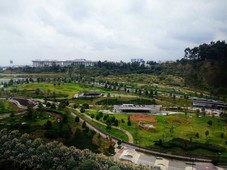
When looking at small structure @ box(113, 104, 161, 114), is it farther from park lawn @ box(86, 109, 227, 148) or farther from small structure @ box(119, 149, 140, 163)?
small structure @ box(119, 149, 140, 163)

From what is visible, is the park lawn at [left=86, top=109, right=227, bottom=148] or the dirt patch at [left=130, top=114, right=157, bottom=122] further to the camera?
the dirt patch at [left=130, top=114, right=157, bottom=122]

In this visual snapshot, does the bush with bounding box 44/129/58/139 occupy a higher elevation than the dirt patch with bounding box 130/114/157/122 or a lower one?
higher

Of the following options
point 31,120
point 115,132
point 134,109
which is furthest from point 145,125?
point 31,120

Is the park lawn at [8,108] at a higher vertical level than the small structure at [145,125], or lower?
higher

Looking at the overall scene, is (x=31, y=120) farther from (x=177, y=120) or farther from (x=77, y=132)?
(x=177, y=120)

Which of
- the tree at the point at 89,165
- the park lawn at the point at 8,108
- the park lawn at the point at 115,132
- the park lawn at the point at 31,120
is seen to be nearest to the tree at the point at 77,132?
the park lawn at the point at 115,132

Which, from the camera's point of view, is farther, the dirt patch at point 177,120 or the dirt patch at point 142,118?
the dirt patch at point 142,118

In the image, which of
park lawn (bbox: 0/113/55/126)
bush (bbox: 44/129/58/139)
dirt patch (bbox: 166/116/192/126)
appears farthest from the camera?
dirt patch (bbox: 166/116/192/126)

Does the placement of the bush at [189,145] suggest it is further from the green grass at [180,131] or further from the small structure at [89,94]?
the small structure at [89,94]

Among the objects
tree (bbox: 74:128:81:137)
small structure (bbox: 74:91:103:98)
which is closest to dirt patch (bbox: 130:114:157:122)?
tree (bbox: 74:128:81:137)
